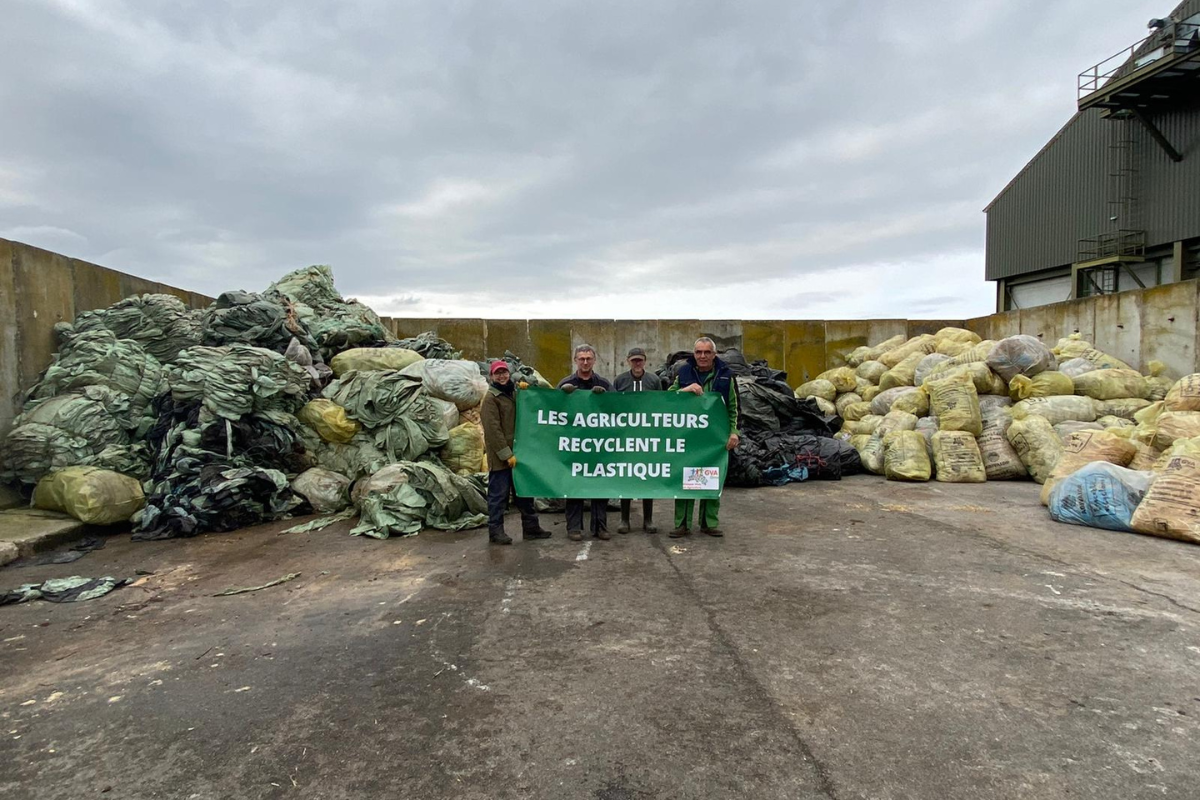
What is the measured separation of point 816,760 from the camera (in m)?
2.16

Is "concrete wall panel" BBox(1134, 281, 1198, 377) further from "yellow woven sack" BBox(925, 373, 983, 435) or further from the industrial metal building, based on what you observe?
the industrial metal building

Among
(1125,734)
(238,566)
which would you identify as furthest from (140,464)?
(1125,734)

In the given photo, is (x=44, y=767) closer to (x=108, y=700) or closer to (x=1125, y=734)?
(x=108, y=700)

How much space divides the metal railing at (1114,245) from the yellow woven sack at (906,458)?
57.6 feet

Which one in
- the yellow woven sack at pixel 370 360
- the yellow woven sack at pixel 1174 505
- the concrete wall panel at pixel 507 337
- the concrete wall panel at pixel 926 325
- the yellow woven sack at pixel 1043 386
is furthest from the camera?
the concrete wall panel at pixel 926 325

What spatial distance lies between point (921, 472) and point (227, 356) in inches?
317

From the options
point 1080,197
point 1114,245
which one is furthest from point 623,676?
point 1080,197

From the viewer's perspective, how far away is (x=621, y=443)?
559 cm

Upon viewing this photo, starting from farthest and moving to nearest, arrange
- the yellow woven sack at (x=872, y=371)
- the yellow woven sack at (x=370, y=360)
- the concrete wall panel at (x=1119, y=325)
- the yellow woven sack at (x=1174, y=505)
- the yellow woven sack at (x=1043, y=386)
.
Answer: the yellow woven sack at (x=872, y=371)
the concrete wall panel at (x=1119, y=325)
the yellow woven sack at (x=1043, y=386)
the yellow woven sack at (x=370, y=360)
the yellow woven sack at (x=1174, y=505)

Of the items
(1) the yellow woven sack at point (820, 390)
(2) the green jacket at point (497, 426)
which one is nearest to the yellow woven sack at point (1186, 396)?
(1) the yellow woven sack at point (820, 390)

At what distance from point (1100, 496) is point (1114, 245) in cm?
2035

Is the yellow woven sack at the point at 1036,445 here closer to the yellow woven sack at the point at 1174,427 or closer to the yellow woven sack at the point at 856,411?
the yellow woven sack at the point at 1174,427

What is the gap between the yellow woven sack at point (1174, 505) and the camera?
15.4ft

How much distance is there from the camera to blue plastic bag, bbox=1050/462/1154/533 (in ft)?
16.9
